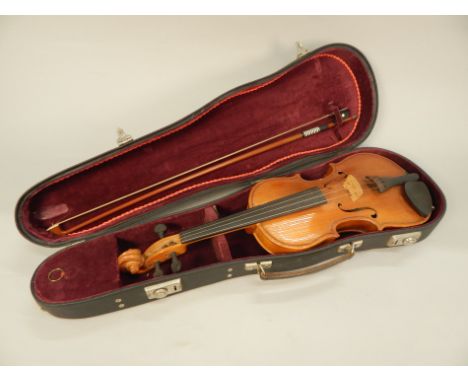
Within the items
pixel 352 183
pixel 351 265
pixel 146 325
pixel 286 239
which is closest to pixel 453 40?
pixel 352 183

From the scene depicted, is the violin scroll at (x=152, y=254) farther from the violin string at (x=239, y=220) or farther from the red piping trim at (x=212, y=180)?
the red piping trim at (x=212, y=180)

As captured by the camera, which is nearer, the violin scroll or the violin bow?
the violin scroll

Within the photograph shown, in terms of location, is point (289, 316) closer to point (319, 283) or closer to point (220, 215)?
point (319, 283)

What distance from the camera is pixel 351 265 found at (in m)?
1.84

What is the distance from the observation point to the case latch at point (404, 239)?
171cm

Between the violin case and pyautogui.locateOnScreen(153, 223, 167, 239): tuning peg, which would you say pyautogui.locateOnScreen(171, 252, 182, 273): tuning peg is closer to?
the violin case

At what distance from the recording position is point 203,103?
219 centimetres

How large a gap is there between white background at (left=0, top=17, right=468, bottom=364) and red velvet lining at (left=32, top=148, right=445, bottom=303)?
0.18 m

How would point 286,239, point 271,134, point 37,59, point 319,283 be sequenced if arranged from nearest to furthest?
point 286,239 → point 319,283 → point 271,134 → point 37,59

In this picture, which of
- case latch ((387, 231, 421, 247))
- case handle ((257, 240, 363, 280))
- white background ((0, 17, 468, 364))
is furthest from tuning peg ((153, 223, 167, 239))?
case latch ((387, 231, 421, 247))

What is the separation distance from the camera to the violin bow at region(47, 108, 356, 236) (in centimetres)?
174

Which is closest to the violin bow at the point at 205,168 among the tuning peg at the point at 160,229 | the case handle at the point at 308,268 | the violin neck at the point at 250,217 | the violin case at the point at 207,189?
the violin case at the point at 207,189

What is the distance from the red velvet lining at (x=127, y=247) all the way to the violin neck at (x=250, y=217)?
10 cm

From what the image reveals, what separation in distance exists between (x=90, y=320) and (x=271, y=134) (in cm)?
135
